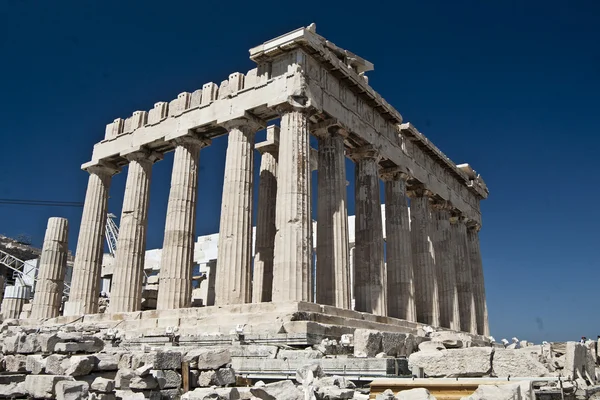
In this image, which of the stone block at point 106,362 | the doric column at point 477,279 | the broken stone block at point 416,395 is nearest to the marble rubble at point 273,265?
the stone block at point 106,362

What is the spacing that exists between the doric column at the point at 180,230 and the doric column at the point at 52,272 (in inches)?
347

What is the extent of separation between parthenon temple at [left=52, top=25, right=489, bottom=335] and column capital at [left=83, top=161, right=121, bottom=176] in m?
0.06

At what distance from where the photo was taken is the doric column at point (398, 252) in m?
26.6

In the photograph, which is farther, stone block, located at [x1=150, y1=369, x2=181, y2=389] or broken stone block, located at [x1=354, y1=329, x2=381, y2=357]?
broken stone block, located at [x1=354, y1=329, x2=381, y2=357]

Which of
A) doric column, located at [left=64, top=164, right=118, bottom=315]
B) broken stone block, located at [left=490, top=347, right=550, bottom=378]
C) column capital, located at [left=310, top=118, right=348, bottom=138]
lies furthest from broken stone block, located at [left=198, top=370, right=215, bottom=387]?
doric column, located at [left=64, top=164, right=118, bottom=315]

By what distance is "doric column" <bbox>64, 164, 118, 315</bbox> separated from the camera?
87.7 ft

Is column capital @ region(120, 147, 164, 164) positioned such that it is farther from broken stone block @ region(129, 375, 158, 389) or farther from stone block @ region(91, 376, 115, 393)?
stone block @ region(91, 376, 115, 393)

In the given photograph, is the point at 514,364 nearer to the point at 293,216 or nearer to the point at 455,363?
the point at 455,363

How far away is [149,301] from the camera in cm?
3166

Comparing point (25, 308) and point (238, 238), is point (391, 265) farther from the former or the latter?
point (25, 308)

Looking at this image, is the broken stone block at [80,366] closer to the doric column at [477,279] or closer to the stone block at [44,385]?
the stone block at [44,385]

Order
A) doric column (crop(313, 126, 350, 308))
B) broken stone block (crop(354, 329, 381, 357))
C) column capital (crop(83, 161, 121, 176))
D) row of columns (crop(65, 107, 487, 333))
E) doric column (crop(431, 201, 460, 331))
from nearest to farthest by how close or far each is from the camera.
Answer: broken stone block (crop(354, 329, 381, 357))
row of columns (crop(65, 107, 487, 333))
doric column (crop(313, 126, 350, 308))
column capital (crop(83, 161, 121, 176))
doric column (crop(431, 201, 460, 331))

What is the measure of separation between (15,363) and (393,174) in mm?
20602

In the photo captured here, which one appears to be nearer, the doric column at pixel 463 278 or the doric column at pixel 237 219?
the doric column at pixel 237 219
